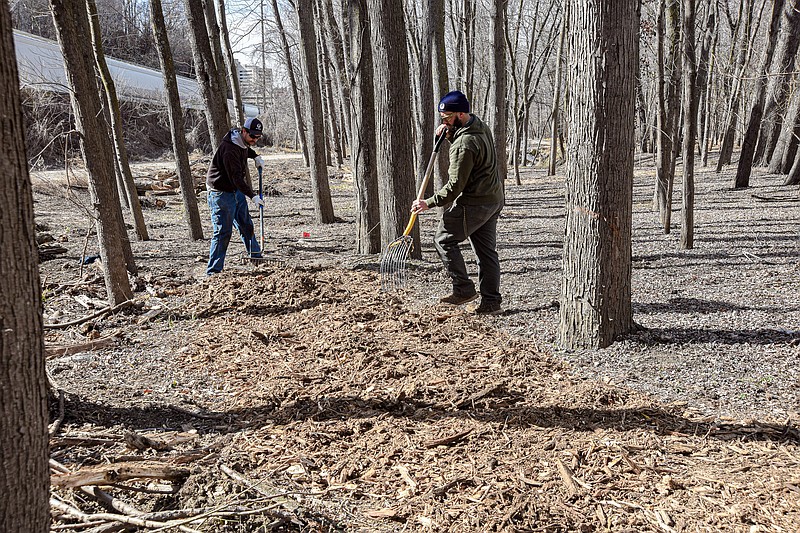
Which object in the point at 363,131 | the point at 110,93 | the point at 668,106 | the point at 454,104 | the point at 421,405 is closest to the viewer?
the point at 421,405

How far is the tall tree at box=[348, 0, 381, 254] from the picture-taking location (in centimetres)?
871

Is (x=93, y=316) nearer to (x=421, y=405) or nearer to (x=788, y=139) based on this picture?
(x=421, y=405)

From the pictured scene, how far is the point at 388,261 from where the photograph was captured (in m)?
7.36

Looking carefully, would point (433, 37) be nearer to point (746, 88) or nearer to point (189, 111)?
point (746, 88)

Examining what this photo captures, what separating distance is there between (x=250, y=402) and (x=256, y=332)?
4.96ft

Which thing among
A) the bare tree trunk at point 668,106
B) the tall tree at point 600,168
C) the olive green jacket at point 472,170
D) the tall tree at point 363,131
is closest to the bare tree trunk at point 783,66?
the bare tree trunk at point 668,106

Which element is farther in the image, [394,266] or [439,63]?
[439,63]

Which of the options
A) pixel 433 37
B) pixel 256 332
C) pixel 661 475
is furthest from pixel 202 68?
pixel 661 475

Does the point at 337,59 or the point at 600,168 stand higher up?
the point at 337,59

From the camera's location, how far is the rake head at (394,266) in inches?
282

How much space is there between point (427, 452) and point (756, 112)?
15.1 m

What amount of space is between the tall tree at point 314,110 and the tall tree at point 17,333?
10105mm

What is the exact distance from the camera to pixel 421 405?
14.0 ft

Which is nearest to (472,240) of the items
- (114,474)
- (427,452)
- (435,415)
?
(435,415)
